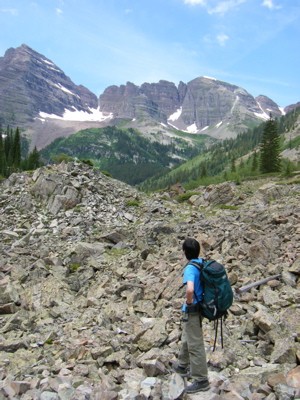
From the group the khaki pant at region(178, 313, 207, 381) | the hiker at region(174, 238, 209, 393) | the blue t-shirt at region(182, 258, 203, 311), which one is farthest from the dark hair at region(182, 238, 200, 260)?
the khaki pant at region(178, 313, 207, 381)

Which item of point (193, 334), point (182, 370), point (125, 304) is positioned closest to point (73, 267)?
point (125, 304)

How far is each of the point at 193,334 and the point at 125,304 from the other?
21.8ft

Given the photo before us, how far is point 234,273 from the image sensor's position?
458 inches

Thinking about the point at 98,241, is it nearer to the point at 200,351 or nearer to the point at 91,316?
the point at 91,316

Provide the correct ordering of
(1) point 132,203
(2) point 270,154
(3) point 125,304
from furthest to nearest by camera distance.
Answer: (2) point 270,154
(1) point 132,203
(3) point 125,304

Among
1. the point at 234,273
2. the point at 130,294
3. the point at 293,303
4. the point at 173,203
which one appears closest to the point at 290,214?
the point at 234,273

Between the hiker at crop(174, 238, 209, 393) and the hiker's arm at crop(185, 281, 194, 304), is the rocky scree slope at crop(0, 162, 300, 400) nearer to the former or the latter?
the hiker at crop(174, 238, 209, 393)

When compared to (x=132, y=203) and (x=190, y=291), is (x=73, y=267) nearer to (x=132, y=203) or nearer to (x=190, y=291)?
(x=190, y=291)

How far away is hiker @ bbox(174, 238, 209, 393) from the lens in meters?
5.91

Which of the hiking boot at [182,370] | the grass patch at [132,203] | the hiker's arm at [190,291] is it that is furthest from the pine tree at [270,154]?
the hiker's arm at [190,291]

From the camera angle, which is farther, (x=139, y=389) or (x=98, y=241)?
(x=98, y=241)

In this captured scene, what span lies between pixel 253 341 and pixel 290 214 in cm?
1312

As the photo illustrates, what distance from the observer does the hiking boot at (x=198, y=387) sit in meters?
5.73

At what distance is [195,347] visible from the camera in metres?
Answer: 6.15
